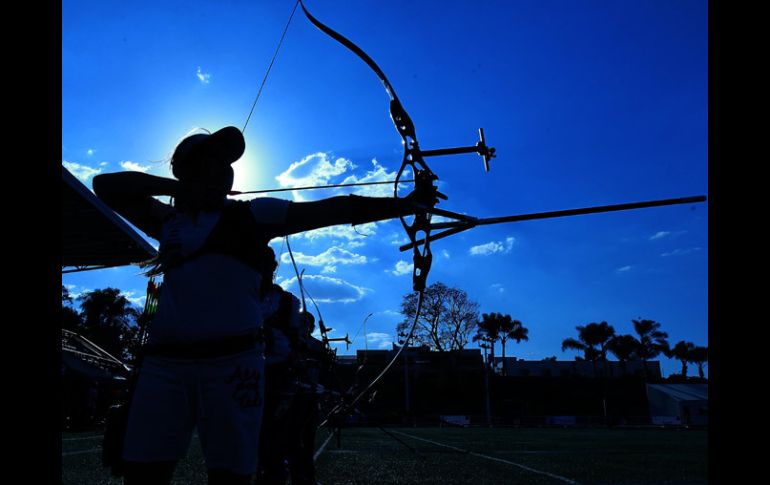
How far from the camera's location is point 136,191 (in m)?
2.57

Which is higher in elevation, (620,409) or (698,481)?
(698,481)

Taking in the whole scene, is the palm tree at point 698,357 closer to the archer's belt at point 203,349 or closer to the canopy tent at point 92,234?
the canopy tent at point 92,234

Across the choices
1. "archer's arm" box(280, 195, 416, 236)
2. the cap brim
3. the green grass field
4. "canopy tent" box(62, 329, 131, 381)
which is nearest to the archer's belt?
"archer's arm" box(280, 195, 416, 236)

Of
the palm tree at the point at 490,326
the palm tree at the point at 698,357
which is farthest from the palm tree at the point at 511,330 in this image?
the palm tree at the point at 698,357

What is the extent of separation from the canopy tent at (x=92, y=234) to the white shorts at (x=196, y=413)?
19.4 metres

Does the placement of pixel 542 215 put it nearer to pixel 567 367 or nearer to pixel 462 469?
pixel 462 469

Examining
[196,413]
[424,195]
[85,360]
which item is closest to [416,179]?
[424,195]

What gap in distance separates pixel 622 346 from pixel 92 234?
2926 inches

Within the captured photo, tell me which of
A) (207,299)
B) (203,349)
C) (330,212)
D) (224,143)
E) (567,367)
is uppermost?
(224,143)
